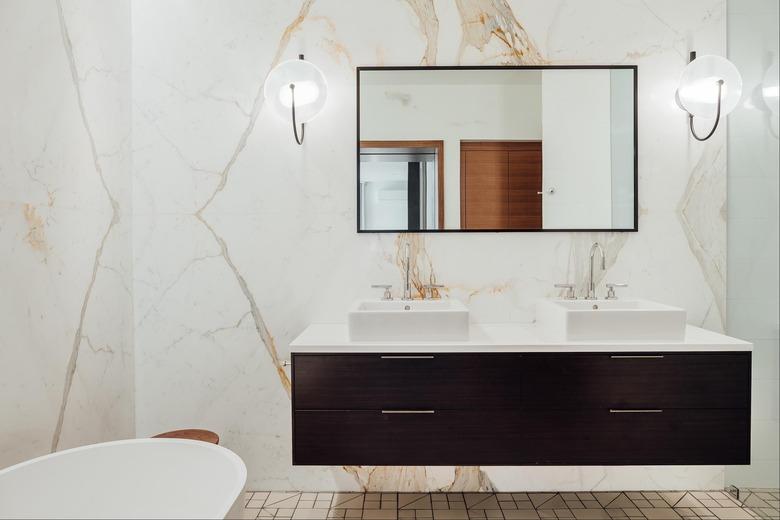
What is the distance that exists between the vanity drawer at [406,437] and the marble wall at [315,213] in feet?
1.72

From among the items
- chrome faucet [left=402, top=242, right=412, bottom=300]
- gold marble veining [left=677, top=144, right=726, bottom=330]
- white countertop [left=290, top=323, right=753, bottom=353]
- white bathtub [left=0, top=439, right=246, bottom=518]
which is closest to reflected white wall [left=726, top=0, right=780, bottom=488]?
gold marble veining [left=677, top=144, right=726, bottom=330]

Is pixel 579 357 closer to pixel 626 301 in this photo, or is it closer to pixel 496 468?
pixel 626 301

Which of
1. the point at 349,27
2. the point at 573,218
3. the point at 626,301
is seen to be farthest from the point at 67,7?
the point at 626,301

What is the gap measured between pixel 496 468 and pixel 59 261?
6.81ft

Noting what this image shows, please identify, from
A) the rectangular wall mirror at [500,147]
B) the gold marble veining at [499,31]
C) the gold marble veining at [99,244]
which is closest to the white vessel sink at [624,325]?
the rectangular wall mirror at [500,147]

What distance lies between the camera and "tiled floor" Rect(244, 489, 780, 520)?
2.16 metres

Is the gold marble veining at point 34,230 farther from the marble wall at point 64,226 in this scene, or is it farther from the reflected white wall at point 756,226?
the reflected white wall at point 756,226

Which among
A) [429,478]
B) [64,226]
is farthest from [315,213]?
[429,478]

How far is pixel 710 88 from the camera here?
Answer: 2.21m

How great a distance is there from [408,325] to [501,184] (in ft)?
2.84

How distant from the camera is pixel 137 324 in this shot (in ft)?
7.87

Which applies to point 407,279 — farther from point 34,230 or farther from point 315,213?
point 34,230

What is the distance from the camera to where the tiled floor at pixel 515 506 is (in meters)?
2.16

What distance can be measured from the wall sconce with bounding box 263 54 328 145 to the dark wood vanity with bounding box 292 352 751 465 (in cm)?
111
